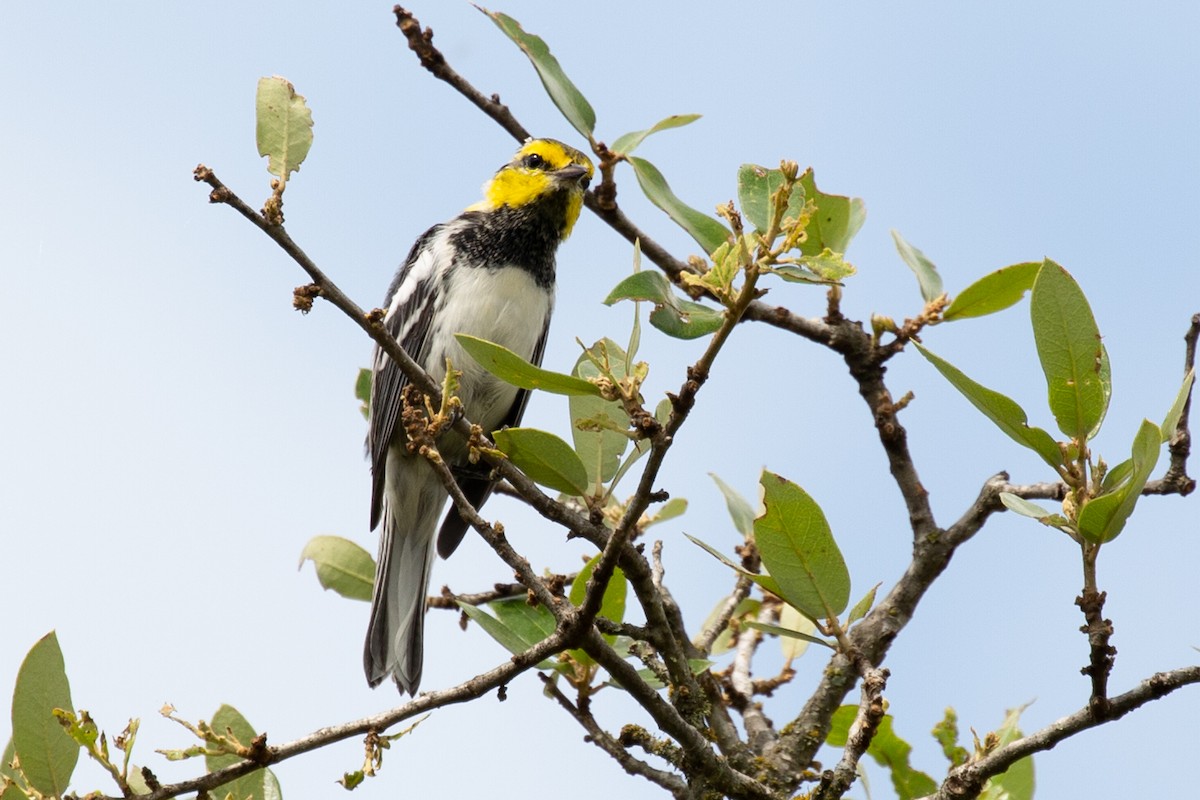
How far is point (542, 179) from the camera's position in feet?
17.4

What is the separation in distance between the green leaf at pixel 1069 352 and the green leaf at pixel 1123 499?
173 millimetres

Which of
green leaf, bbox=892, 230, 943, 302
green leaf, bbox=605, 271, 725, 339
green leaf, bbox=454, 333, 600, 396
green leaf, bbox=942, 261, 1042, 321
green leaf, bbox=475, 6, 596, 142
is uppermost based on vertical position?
green leaf, bbox=475, 6, 596, 142

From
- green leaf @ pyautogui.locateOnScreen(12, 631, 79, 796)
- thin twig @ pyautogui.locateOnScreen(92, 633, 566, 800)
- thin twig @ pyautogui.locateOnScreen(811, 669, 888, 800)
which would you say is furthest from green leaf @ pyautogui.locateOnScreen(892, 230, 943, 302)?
green leaf @ pyautogui.locateOnScreen(12, 631, 79, 796)

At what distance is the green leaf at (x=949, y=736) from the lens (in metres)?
3.14

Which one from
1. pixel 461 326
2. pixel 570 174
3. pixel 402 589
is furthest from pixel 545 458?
pixel 570 174

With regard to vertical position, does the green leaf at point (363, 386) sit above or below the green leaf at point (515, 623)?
above

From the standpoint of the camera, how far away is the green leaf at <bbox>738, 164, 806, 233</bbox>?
242cm

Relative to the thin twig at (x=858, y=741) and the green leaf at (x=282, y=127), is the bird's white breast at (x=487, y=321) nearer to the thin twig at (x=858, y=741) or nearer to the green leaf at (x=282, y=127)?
the green leaf at (x=282, y=127)

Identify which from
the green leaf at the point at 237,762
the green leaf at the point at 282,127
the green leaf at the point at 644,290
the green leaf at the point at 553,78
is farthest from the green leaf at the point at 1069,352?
the green leaf at the point at 237,762

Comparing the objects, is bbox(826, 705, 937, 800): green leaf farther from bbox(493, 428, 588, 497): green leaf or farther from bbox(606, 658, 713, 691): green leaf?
bbox(493, 428, 588, 497): green leaf

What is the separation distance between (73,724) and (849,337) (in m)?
2.37

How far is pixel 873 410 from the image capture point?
11.9 ft

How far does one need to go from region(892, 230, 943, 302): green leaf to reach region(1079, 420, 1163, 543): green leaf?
1.32m

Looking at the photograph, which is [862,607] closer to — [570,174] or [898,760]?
[898,760]
